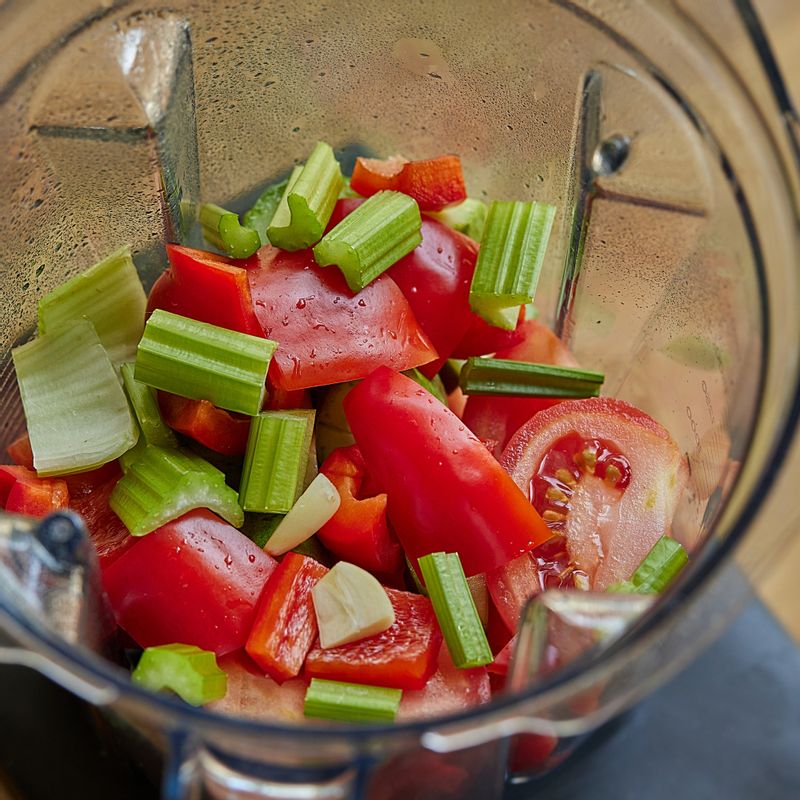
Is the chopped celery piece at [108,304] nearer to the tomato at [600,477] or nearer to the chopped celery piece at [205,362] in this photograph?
the chopped celery piece at [205,362]

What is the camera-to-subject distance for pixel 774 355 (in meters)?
0.65

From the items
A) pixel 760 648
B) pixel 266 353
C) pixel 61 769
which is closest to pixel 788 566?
pixel 760 648

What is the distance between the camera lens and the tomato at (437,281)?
920 mm

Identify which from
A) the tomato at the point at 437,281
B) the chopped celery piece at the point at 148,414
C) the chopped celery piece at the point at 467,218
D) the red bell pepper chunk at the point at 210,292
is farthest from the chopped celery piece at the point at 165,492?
the chopped celery piece at the point at 467,218

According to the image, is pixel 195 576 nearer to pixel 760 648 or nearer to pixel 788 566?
pixel 760 648

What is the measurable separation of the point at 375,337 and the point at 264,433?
128 millimetres

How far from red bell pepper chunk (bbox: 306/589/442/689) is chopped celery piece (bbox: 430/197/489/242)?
1.44 ft

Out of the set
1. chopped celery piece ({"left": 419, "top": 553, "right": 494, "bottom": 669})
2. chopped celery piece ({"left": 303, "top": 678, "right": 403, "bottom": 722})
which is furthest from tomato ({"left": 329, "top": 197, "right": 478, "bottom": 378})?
chopped celery piece ({"left": 303, "top": 678, "right": 403, "bottom": 722})

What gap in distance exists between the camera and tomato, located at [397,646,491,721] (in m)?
0.74

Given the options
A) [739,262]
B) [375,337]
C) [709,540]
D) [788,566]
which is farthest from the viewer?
[788,566]

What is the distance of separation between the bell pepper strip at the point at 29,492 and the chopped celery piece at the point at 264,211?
31 centimetres

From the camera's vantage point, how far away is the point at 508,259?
0.92m

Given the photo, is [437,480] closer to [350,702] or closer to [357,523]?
[357,523]

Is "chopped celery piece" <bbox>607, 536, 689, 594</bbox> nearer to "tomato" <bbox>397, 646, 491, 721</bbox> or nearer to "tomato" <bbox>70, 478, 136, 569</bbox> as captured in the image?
"tomato" <bbox>397, 646, 491, 721</bbox>
